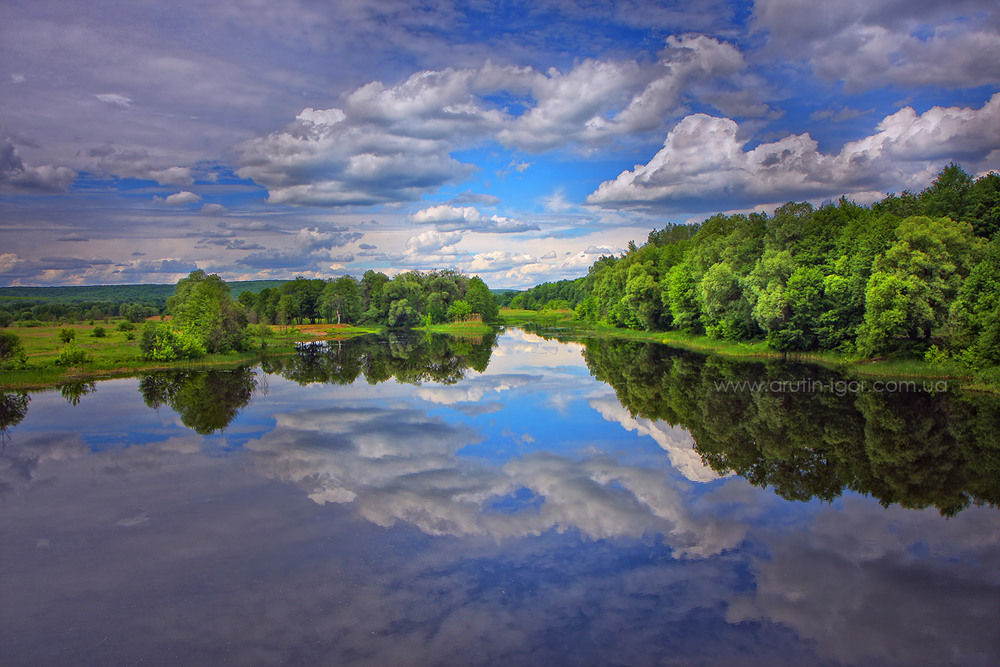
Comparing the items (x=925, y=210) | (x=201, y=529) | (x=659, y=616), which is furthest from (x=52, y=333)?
(x=925, y=210)

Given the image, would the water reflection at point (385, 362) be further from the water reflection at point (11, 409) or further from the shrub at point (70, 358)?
the water reflection at point (11, 409)

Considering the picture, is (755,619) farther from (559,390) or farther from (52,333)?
(52,333)

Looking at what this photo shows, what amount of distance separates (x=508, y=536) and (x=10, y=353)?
40.5 m

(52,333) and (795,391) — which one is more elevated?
(52,333)

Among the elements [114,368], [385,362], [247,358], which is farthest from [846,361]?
[114,368]

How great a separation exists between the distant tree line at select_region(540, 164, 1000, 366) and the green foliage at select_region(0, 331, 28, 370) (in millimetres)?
51524

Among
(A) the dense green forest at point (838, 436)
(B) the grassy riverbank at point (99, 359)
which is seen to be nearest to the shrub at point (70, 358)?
(B) the grassy riverbank at point (99, 359)

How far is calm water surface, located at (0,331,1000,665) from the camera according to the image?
8.80 m

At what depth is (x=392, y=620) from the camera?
9227 millimetres

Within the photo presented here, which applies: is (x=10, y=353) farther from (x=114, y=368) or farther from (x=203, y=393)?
(x=203, y=393)

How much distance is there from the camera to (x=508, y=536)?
40.7ft

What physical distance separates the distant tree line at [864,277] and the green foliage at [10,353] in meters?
51.5

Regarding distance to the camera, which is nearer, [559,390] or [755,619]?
[755,619]

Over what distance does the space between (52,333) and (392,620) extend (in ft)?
247
